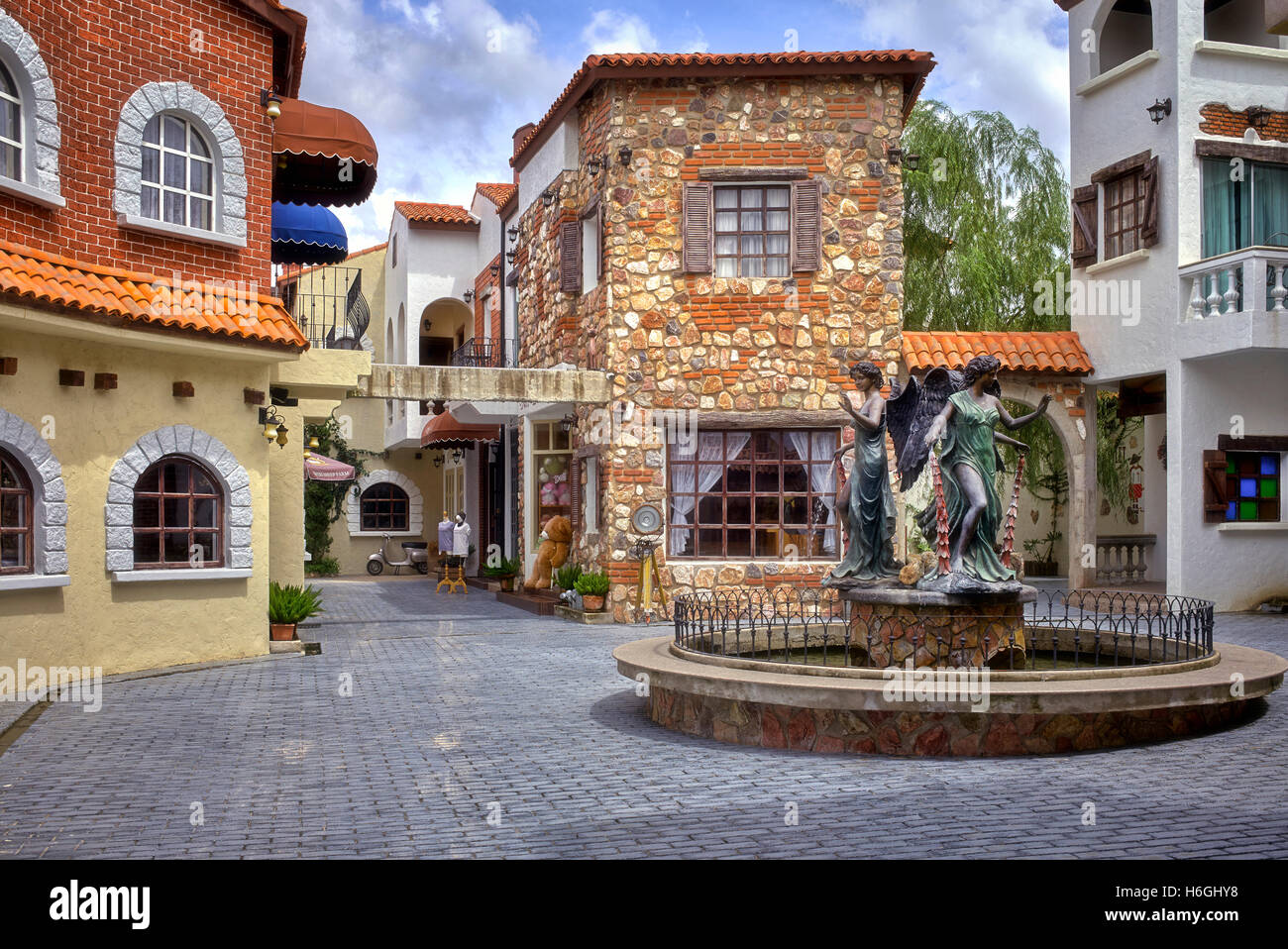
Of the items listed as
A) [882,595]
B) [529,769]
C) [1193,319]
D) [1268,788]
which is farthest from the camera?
[1193,319]

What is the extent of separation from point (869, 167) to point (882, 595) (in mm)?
10436

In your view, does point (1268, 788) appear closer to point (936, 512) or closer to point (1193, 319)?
point (936, 512)

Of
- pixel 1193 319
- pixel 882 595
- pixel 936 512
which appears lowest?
pixel 882 595

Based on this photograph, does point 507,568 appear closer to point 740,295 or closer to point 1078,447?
point 740,295

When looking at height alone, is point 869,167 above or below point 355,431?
above

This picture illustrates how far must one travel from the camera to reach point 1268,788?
7.51 metres

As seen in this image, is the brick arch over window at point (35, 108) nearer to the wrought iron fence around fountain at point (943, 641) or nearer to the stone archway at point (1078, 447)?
the wrought iron fence around fountain at point (943, 641)

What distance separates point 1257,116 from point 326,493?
77.8 ft

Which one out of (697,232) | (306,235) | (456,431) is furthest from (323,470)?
(697,232)

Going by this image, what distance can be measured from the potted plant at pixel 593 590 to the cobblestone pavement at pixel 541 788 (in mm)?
6790

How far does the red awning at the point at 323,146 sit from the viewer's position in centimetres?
1505

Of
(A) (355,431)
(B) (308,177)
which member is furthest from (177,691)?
(A) (355,431)

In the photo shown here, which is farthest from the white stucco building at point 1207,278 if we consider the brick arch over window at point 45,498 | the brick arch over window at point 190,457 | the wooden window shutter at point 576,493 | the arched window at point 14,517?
the arched window at point 14,517
